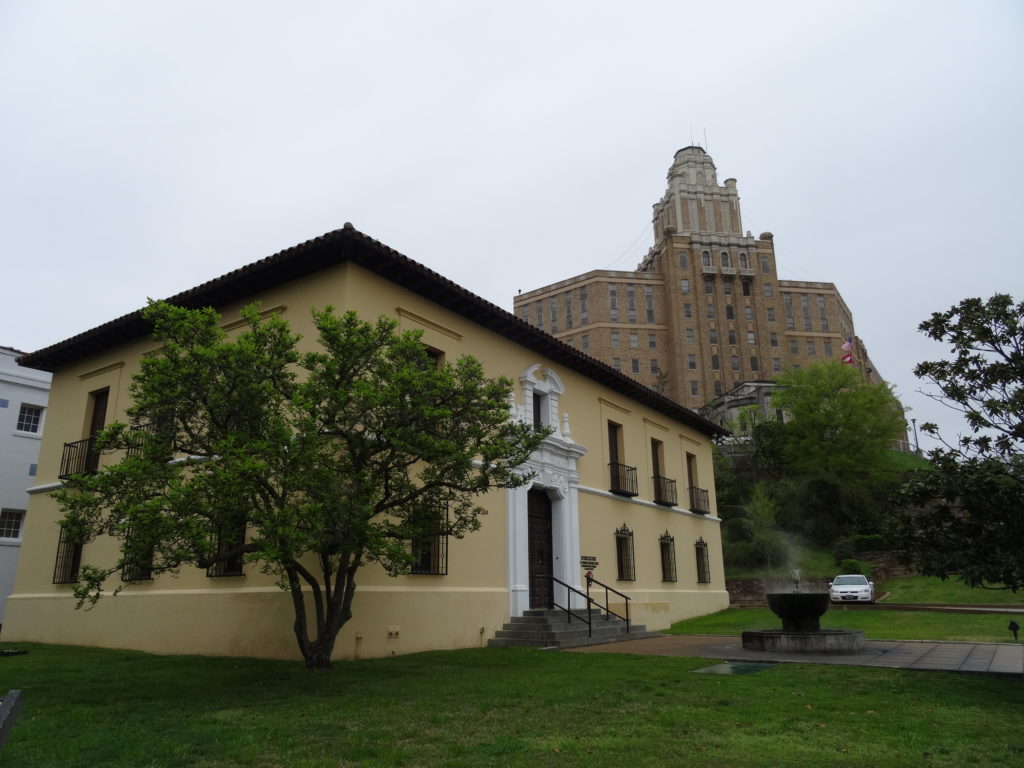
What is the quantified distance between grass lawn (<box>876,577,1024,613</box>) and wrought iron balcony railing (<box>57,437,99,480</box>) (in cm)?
2428

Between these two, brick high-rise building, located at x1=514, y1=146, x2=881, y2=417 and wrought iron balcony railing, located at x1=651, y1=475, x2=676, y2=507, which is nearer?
wrought iron balcony railing, located at x1=651, y1=475, x2=676, y2=507

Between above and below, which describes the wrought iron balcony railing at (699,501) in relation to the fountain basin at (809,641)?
above

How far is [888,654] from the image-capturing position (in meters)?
11.0

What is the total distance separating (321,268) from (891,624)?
48.6 ft

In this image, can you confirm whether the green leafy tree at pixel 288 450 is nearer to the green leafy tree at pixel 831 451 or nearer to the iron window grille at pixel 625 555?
the iron window grille at pixel 625 555

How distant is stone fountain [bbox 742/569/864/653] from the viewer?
1101cm

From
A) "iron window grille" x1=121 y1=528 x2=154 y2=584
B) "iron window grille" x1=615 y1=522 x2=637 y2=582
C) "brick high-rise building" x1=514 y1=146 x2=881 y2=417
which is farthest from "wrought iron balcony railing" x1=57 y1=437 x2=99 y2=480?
"brick high-rise building" x1=514 y1=146 x2=881 y2=417

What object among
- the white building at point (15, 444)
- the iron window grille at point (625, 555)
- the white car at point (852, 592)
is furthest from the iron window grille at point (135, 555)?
the white car at point (852, 592)

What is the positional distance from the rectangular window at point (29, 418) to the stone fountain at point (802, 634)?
2080 centimetres

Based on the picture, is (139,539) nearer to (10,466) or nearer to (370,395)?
(370,395)

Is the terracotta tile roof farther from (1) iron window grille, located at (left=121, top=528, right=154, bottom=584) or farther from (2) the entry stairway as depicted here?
(2) the entry stairway

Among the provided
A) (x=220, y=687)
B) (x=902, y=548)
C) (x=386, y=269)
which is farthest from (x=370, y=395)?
Result: (x=902, y=548)

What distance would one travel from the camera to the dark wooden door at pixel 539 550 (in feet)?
49.8

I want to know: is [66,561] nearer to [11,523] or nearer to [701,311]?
[11,523]
